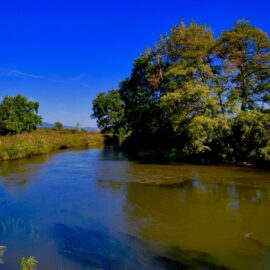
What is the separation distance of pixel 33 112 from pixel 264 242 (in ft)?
140

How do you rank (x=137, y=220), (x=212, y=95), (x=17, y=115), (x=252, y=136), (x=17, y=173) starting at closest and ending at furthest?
1. (x=137, y=220)
2. (x=17, y=173)
3. (x=252, y=136)
4. (x=212, y=95)
5. (x=17, y=115)

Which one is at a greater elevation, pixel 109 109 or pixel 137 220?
pixel 109 109

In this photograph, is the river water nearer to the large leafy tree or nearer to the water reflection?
the water reflection

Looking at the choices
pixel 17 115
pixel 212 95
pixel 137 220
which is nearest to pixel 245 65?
pixel 212 95

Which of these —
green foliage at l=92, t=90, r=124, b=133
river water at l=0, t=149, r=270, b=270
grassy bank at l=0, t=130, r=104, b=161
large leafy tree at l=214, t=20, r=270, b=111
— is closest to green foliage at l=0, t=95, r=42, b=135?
grassy bank at l=0, t=130, r=104, b=161

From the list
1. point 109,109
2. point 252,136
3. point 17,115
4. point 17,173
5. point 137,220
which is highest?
point 109,109

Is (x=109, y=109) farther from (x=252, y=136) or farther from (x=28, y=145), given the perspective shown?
(x=252, y=136)

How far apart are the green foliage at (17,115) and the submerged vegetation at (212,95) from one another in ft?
72.2

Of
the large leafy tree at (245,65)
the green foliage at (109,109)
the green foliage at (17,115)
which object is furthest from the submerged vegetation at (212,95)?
the green foliage at (109,109)

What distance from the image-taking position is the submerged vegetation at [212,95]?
20.3 metres

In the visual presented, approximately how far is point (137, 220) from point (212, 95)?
1427 centimetres

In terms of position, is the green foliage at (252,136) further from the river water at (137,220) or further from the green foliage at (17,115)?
the green foliage at (17,115)

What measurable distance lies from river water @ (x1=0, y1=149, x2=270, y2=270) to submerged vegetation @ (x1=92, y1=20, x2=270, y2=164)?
3.22m

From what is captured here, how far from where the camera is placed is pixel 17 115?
42.6 meters
